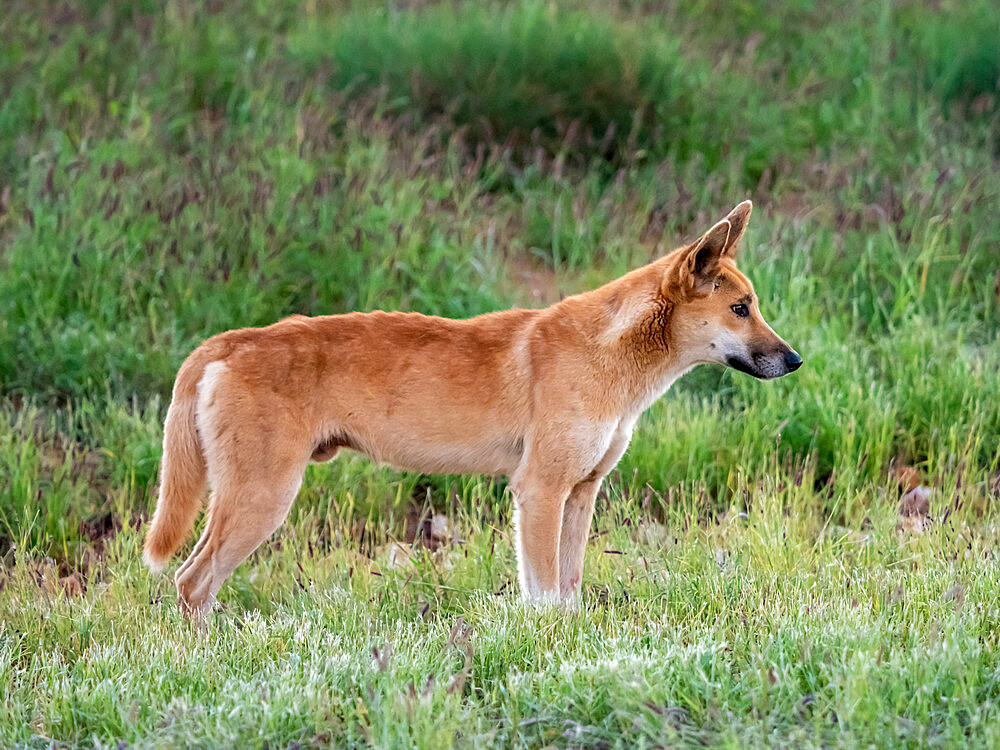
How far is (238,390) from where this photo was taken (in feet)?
14.1

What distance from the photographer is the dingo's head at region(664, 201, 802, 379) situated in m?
4.46

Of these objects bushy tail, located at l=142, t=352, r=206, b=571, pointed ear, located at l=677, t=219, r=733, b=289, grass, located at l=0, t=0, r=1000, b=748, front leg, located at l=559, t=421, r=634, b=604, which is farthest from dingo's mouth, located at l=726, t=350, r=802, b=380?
bushy tail, located at l=142, t=352, r=206, b=571

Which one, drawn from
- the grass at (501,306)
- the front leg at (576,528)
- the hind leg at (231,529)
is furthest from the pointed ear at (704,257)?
the hind leg at (231,529)

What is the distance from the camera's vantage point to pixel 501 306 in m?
6.82

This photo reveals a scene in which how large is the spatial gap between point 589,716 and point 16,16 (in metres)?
9.27

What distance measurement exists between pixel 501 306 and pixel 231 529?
2.93 m

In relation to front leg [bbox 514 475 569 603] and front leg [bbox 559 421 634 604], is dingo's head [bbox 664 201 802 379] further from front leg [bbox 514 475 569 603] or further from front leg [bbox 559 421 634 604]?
front leg [bbox 514 475 569 603]

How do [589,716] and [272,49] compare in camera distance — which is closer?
[589,716]

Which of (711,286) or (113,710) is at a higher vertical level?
(711,286)

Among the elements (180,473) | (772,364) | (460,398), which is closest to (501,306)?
(460,398)

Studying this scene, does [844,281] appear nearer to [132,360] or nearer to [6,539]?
[132,360]

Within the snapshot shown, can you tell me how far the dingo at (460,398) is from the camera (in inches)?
170

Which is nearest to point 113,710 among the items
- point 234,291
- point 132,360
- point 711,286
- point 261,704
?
point 261,704

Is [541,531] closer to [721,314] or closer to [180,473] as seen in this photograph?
[721,314]
